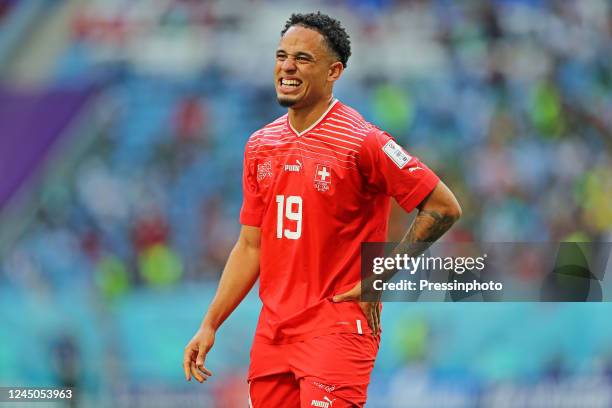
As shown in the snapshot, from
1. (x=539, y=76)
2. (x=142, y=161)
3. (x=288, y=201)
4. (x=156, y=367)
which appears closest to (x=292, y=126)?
(x=288, y=201)

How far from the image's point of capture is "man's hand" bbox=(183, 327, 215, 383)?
406 centimetres

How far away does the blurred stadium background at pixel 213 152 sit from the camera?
808 centimetres

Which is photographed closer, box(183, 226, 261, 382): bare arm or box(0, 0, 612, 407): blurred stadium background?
box(183, 226, 261, 382): bare arm

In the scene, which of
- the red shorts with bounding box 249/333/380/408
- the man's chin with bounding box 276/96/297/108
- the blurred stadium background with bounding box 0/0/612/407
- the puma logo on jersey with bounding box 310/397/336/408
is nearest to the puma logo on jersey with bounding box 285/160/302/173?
the man's chin with bounding box 276/96/297/108

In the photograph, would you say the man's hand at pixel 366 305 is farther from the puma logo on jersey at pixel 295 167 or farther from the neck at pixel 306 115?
the neck at pixel 306 115

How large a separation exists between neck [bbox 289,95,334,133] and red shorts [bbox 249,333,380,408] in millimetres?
852

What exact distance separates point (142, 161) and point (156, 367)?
6.78 ft

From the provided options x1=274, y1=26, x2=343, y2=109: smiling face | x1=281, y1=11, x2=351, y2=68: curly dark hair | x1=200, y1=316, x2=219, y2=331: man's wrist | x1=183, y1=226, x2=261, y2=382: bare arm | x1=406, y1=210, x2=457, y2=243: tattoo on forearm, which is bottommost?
x1=200, y1=316, x2=219, y2=331: man's wrist

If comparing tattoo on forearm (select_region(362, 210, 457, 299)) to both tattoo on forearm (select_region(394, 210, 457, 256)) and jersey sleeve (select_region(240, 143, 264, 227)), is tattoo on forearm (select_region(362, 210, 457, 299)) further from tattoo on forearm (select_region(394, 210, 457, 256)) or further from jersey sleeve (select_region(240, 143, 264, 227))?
jersey sleeve (select_region(240, 143, 264, 227))

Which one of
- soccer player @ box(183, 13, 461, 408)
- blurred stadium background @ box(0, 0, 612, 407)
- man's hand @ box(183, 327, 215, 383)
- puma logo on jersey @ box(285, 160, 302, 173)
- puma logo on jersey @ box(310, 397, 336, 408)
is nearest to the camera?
puma logo on jersey @ box(310, 397, 336, 408)

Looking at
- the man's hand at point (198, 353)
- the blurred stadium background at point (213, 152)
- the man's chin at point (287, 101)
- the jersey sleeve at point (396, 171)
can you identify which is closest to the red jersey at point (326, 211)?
the jersey sleeve at point (396, 171)

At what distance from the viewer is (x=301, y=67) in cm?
397

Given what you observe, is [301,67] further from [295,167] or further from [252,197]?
[252,197]

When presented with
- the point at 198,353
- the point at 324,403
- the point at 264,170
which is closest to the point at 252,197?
the point at 264,170
